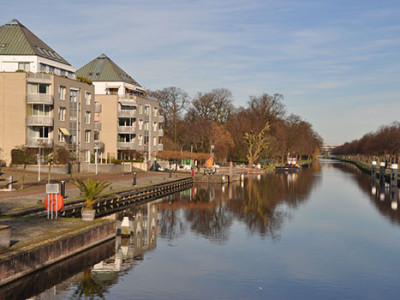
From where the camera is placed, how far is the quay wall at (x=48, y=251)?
1789 cm

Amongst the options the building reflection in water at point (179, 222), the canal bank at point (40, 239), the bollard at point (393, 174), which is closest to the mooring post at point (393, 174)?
the bollard at point (393, 174)

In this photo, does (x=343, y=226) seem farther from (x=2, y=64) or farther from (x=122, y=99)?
(x=122, y=99)

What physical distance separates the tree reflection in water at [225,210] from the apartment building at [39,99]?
1806cm

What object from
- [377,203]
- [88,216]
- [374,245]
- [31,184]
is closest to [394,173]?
[377,203]

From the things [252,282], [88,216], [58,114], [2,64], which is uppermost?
[2,64]

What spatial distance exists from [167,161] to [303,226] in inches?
2420

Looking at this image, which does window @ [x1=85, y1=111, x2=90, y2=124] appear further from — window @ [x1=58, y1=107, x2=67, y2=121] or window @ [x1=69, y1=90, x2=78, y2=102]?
window @ [x1=58, y1=107, x2=67, y2=121]

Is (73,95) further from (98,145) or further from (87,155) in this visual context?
(98,145)

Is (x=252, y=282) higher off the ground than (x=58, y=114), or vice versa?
(x=58, y=114)

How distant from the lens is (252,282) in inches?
845

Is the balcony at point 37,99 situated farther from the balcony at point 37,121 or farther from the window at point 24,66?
the window at point 24,66

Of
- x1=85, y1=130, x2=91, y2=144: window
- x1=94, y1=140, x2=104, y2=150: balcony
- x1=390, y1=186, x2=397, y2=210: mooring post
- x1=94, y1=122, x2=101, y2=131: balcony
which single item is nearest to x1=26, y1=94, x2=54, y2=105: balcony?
x1=85, y1=130, x2=91, y2=144: window

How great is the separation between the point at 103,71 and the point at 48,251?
7636 cm

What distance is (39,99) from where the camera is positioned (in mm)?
61781
